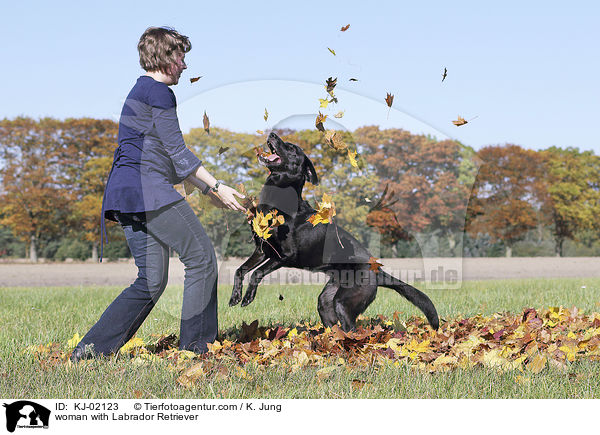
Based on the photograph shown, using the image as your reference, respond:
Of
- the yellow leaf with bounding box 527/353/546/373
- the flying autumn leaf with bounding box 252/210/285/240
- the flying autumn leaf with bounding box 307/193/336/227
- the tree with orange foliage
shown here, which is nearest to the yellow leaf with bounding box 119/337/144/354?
the flying autumn leaf with bounding box 252/210/285/240

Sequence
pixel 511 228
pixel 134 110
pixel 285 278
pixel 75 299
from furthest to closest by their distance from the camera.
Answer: pixel 511 228, pixel 75 299, pixel 285 278, pixel 134 110

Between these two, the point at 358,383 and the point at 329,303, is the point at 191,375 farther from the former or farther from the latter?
the point at 329,303

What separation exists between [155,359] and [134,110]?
1.94m

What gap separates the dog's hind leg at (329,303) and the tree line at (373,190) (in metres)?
0.84

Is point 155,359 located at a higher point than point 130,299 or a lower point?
lower

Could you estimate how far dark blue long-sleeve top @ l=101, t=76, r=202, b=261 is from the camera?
3.75 meters

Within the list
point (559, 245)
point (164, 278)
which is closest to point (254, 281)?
point (164, 278)

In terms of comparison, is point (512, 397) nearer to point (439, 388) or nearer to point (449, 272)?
point (439, 388)

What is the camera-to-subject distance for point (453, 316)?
6477mm

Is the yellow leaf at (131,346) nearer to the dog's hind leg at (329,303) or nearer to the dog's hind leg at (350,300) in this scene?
the dog's hind leg at (329,303)

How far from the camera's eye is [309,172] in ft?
15.1

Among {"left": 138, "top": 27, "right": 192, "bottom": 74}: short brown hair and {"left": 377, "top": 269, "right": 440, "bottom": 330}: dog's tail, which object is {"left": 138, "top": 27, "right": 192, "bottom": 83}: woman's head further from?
{"left": 377, "top": 269, "right": 440, "bottom": 330}: dog's tail

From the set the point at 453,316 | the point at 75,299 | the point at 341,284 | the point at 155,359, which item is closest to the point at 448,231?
the point at 453,316
